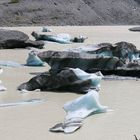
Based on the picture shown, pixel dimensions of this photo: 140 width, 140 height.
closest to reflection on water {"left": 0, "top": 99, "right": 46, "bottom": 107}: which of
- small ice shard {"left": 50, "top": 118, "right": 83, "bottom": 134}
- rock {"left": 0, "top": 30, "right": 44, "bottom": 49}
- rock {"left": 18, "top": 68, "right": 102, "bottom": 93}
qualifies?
rock {"left": 18, "top": 68, "right": 102, "bottom": 93}

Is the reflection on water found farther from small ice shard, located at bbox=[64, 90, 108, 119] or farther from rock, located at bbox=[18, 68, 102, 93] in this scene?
small ice shard, located at bbox=[64, 90, 108, 119]

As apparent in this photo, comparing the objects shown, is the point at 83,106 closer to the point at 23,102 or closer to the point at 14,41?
the point at 23,102

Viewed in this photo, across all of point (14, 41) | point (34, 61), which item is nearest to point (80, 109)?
point (34, 61)

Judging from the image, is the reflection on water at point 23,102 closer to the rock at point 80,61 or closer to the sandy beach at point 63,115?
the sandy beach at point 63,115

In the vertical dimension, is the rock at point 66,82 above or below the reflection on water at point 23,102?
above

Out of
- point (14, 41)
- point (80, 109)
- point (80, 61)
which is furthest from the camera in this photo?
point (14, 41)

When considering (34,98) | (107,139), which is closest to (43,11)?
(34,98)

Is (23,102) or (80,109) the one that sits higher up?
(80,109)

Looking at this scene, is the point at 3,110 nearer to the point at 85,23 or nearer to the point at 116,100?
the point at 116,100

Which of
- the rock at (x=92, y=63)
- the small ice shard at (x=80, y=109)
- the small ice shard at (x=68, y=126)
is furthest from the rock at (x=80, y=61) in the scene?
the small ice shard at (x=68, y=126)

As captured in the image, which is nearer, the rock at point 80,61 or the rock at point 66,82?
the rock at point 66,82

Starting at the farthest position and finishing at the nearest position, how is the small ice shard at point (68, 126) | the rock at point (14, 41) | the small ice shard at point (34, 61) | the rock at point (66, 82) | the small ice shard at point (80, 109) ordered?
the rock at point (14, 41) < the small ice shard at point (34, 61) < the rock at point (66, 82) < the small ice shard at point (80, 109) < the small ice shard at point (68, 126)

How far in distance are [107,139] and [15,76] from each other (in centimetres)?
585

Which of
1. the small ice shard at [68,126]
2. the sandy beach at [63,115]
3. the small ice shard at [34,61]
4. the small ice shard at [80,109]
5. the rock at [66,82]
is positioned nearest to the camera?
the sandy beach at [63,115]
